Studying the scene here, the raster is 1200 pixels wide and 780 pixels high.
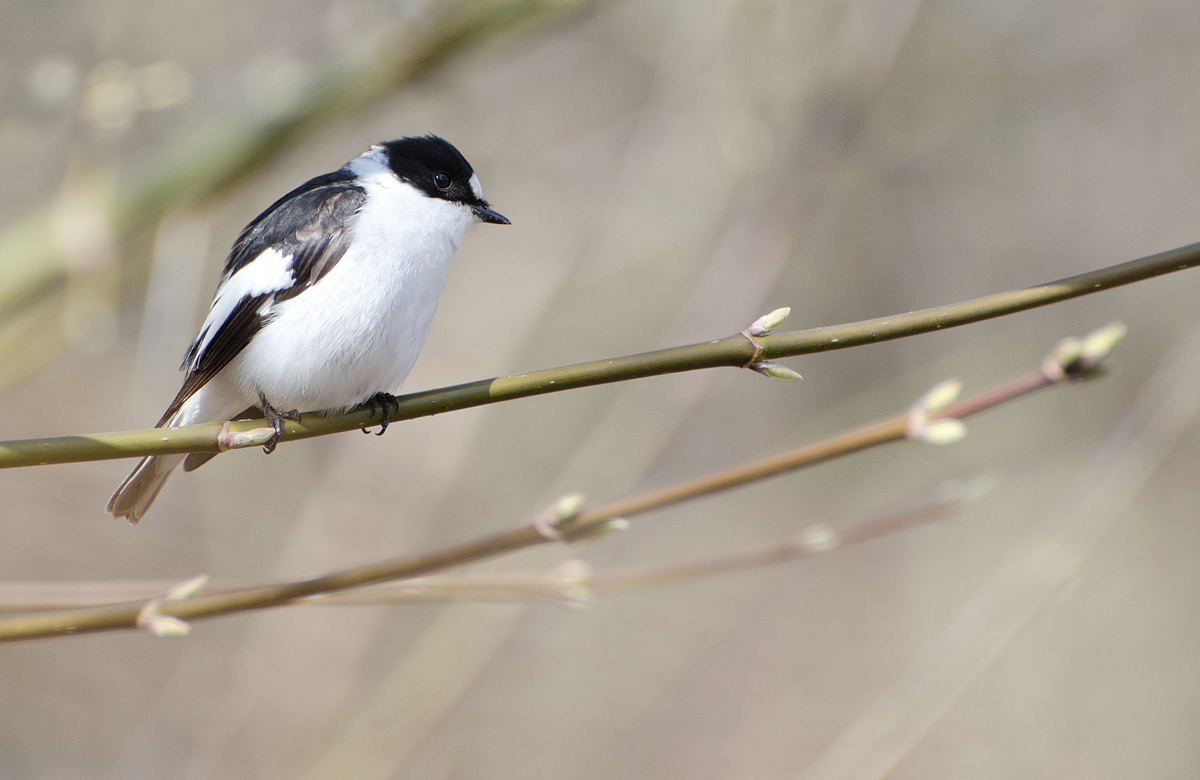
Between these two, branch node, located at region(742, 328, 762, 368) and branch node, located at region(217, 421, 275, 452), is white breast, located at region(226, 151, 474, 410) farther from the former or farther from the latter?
branch node, located at region(742, 328, 762, 368)

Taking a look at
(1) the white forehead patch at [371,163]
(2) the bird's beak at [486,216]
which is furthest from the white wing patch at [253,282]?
(2) the bird's beak at [486,216]

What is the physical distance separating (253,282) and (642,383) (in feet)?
4.81

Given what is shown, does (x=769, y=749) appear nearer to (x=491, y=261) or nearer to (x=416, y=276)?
(x=491, y=261)

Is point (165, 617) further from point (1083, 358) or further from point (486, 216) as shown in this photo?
point (486, 216)

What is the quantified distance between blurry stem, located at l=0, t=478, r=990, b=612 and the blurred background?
0.13 meters

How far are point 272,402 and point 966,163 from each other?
16.3 ft

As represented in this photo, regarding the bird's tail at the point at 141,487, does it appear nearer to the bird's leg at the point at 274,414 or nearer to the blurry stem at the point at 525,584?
the bird's leg at the point at 274,414

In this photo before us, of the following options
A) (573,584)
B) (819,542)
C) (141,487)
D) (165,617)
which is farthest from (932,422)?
(141,487)

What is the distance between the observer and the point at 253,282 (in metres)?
2.83

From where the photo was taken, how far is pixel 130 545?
477 centimetres

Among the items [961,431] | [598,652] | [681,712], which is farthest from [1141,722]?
[961,431]

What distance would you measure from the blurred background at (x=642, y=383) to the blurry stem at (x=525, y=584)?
0.13 metres

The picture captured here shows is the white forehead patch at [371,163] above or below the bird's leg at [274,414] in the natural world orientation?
above

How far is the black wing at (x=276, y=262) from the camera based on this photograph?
2752 mm
